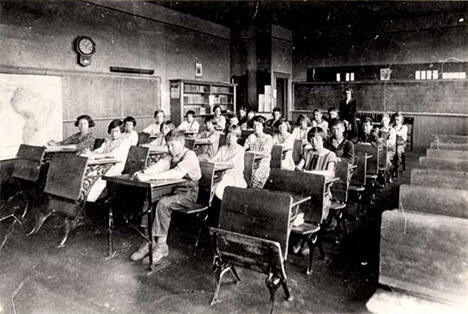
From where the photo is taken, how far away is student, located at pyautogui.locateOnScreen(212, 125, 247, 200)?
12.1 ft

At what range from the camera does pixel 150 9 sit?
8.52 meters

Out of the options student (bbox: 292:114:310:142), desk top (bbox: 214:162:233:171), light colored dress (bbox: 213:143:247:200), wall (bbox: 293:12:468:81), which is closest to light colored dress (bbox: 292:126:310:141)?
student (bbox: 292:114:310:142)

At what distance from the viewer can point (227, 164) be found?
3748 mm

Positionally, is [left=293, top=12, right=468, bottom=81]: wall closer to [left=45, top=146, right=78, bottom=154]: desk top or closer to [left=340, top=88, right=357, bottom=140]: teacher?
[left=340, top=88, right=357, bottom=140]: teacher

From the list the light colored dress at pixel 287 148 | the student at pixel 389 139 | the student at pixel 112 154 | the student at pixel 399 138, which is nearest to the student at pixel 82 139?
the student at pixel 112 154

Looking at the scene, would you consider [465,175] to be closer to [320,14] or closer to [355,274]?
[355,274]

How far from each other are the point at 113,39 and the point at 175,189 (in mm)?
5466

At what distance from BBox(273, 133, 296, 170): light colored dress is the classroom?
32 millimetres

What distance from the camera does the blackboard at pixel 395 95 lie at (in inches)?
369

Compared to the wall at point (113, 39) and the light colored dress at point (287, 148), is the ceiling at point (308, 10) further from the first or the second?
the light colored dress at point (287, 148)

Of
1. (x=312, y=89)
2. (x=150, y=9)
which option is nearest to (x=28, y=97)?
(x=150, y=9)

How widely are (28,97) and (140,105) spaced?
236cm

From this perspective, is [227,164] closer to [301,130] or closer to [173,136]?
[173,136]

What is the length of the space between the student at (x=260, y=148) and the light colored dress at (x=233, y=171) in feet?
1.63
